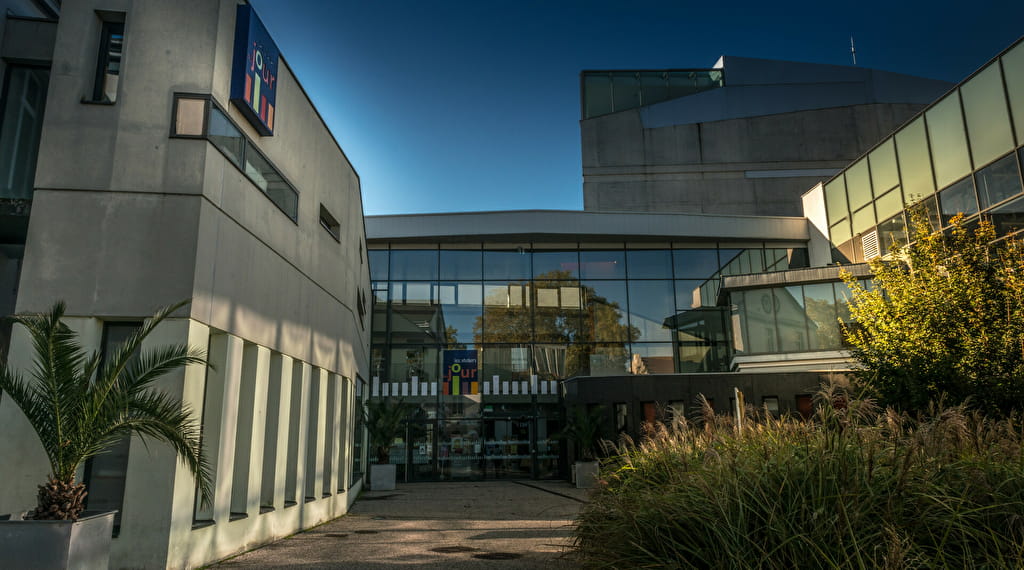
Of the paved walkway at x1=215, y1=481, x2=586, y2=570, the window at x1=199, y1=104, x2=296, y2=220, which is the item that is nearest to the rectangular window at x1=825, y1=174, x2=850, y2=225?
the paved walkway at x1=215, y1=481, x2=586, y2=570

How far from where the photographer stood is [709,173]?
113ft

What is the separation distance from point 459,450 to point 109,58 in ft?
65.4

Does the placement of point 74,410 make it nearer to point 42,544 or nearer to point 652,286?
point 42,544

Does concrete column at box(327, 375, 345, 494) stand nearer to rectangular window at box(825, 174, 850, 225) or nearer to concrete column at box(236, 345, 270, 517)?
concrete column at box(236, 345, 270, 517)

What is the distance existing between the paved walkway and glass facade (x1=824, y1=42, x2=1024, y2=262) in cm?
1121

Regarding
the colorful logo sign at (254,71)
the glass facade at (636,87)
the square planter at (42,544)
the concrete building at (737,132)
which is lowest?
Result: the square planter at (42,544)

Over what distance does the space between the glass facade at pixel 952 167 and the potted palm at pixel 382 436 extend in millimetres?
16410

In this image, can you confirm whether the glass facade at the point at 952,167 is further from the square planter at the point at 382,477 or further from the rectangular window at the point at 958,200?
the square planter at the point at 382,477

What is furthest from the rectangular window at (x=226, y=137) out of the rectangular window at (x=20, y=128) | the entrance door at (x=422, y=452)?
the entrance door at (x=422, y=452)

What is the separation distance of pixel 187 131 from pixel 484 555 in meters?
6.64

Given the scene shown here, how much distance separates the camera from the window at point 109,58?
8.43 metres

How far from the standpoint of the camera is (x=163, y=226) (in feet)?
26.2

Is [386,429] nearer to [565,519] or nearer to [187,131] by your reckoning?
[565,519]

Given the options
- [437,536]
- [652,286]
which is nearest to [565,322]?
[652,286]
